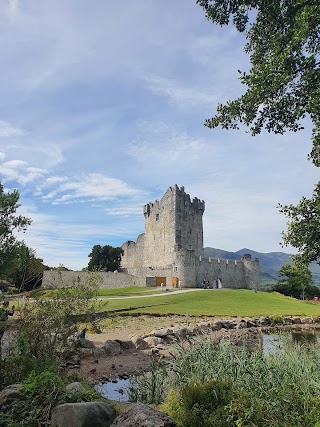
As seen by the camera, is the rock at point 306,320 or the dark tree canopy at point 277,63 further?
the rock at point 306,320

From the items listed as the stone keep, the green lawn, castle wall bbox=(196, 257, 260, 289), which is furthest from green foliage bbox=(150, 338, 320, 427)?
castle wall bbox=(196, 257, 260, 289)

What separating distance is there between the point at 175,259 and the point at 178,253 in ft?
3.11

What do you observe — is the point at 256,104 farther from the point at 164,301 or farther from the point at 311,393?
the point at 164,301

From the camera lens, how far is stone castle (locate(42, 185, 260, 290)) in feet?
168

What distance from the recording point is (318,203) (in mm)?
11516

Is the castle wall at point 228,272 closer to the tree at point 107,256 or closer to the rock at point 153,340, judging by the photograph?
the tree at point 107,256

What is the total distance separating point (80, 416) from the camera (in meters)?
5.21

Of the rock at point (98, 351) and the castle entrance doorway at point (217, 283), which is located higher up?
the castle entrance doorway at point (217, 283)

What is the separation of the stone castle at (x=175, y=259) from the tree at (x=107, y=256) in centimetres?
192

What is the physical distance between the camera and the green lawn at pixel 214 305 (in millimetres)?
25327

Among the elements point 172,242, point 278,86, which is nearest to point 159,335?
point 278,86

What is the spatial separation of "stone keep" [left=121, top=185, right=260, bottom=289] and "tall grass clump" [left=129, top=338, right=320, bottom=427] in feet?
145

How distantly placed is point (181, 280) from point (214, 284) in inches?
240

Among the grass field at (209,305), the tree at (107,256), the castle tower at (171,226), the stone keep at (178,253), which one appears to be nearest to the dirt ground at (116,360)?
the grass field at (209,305)
